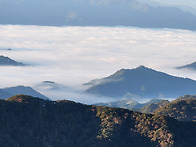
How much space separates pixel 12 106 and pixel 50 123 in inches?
394

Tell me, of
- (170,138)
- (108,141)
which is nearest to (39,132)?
(108,141)

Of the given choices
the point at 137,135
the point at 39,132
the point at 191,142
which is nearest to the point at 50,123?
the point at 39,132

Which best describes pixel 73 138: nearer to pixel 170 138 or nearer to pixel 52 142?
pixel 52 142

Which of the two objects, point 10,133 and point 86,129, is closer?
point 10,133

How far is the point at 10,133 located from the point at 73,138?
1610cm

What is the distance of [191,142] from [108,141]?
19.1 m

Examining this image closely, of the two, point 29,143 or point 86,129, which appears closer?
point 29,143

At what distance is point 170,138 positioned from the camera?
19062 cm

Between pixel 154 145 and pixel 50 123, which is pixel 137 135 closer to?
pixel 154 145

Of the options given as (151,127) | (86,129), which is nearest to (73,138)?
(86,129)

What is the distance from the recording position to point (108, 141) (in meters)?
193

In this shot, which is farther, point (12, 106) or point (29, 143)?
point (12, 106)

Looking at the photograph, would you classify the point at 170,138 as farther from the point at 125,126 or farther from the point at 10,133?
the point at 10,133

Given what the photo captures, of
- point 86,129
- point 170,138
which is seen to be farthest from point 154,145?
point 86,129
